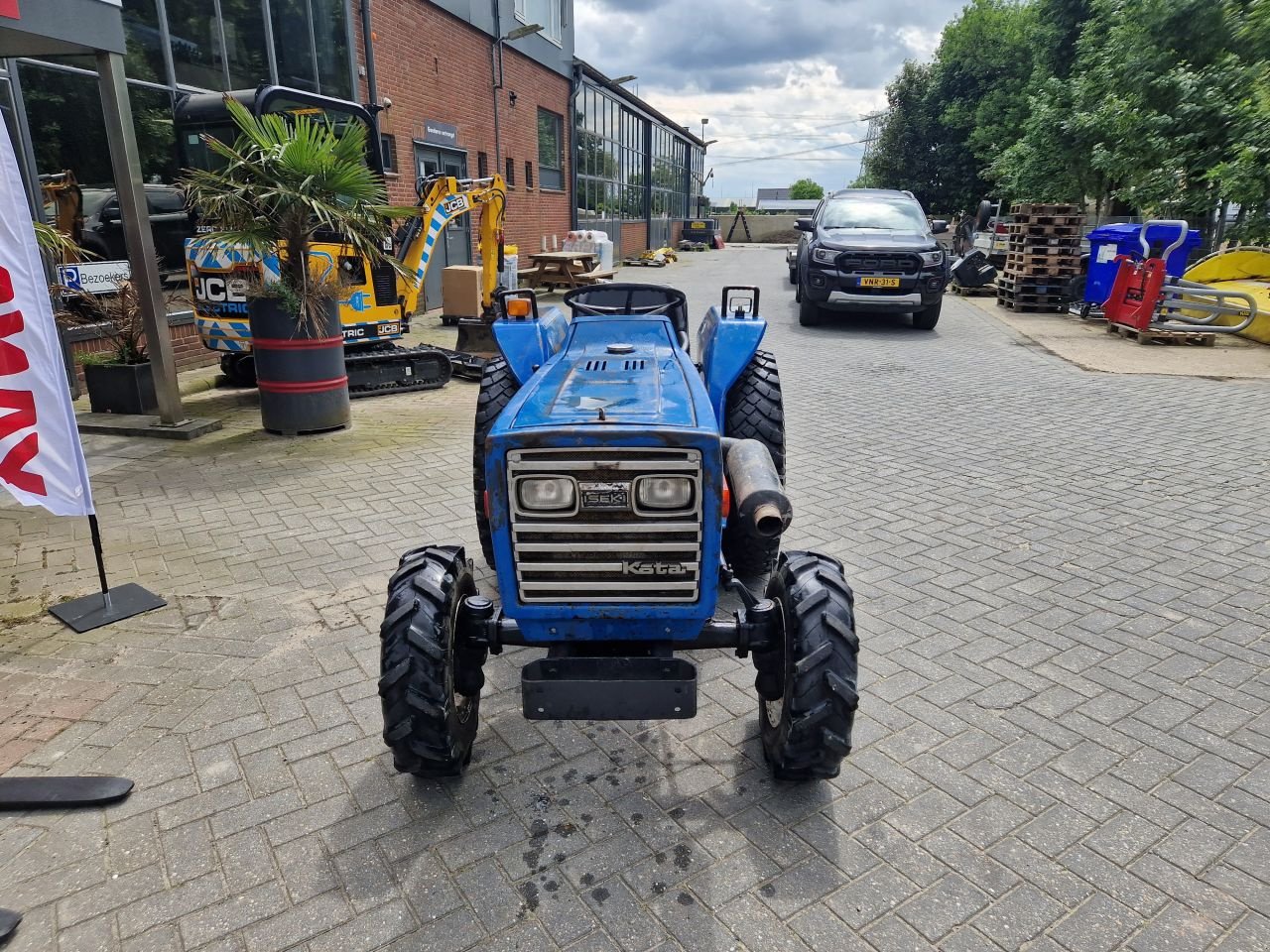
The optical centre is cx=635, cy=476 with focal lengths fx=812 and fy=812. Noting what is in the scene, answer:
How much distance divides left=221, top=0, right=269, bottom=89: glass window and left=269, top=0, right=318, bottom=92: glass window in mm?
272

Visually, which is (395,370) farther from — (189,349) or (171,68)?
(171,68)

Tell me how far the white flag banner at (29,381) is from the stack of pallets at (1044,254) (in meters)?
13.9

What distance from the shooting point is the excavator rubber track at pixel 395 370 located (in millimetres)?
8320

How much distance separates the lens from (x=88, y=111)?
8102 mm

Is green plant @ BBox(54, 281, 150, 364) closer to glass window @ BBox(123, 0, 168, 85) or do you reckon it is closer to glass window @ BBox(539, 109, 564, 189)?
glass window @ BBox(123, 0, 168, 85)

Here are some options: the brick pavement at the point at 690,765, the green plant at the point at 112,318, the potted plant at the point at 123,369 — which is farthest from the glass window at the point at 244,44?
the brick pavement at the point at 690,765

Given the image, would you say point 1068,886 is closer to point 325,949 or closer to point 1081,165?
point 325,949

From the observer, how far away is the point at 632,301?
4.66 meters

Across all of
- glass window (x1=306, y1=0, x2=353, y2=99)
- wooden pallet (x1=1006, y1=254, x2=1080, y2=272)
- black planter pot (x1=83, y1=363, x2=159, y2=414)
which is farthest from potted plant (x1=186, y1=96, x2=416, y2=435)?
wooden pallet (x1=1006, y1=254, x2=1080, y2=272)

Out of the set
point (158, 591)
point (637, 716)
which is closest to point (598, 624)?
point (637, 716)

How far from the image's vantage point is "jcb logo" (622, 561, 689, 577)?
2518mm

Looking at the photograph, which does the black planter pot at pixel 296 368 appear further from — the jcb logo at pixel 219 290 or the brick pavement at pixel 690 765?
the brick pavement at pixel 690 765

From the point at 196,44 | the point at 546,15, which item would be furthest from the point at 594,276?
the point at 196,44

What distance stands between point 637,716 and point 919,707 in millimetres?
1346
